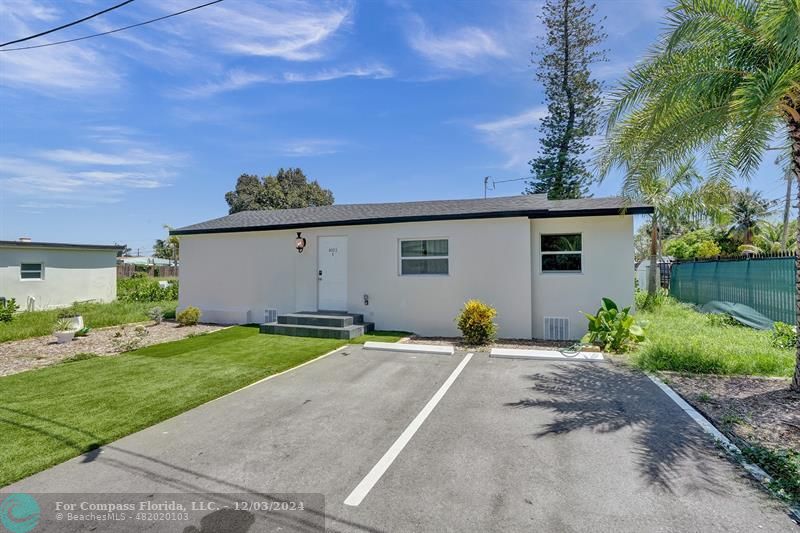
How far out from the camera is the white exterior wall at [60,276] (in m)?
15.6

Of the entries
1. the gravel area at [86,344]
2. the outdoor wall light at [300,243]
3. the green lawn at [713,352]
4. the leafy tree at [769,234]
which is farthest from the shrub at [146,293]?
the leafy tree at [769,234]

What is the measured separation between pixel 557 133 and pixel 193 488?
26883mm

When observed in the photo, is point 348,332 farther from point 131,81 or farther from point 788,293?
point 788,293

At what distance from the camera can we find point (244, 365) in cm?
727

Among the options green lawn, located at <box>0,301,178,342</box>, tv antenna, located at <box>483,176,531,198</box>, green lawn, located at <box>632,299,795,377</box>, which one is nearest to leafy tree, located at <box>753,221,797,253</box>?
tv antenna, located at <box>483,176,531,198</box>

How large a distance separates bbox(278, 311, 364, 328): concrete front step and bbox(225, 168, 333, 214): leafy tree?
82.0ft

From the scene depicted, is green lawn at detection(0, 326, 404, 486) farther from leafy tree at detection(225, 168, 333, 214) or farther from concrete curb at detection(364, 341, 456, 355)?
Result: leafy tree at detection(225, 168, 333, 214)

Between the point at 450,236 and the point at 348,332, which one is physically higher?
the point at 450,236

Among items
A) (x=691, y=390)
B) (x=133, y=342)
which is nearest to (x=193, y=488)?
(x=691, y=390)

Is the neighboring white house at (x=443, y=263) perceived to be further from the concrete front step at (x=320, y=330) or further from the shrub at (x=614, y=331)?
the shrub at (x=614, y=331)

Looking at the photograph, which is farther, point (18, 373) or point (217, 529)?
point (18, 373)

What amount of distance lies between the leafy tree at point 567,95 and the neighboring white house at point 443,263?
49.5 ft

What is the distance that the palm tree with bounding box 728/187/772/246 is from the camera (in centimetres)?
2947

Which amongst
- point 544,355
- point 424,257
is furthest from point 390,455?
point 424,257
